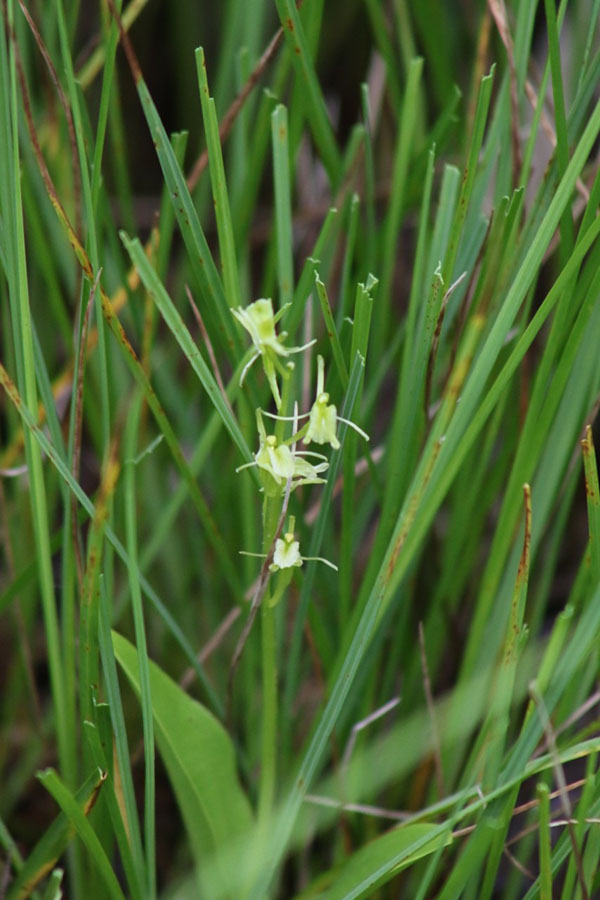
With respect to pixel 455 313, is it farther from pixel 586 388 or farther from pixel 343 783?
pixel 343 783

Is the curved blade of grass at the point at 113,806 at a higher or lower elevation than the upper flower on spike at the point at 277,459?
lower

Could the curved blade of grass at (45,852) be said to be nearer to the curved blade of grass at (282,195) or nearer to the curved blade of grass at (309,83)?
the curved blade of grass at (282,195)

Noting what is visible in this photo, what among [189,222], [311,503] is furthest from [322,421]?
[311,503]

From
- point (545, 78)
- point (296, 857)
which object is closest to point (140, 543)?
point (296, 857)

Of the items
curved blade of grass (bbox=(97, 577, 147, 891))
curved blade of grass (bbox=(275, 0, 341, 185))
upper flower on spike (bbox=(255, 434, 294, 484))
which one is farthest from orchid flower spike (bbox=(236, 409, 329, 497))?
curved blade of grass (bbox=(275, 0, 341, 185))

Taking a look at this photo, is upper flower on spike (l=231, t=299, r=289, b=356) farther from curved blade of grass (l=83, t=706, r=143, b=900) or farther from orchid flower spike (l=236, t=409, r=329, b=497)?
curved blade of grass (l=83, t=706, r=143, b=900)

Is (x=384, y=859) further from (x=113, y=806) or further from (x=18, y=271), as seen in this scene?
(x=18, y=271)

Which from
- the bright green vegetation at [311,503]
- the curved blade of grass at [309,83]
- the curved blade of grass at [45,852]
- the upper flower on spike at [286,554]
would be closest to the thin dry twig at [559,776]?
the bright green vegetation at [311,503]
